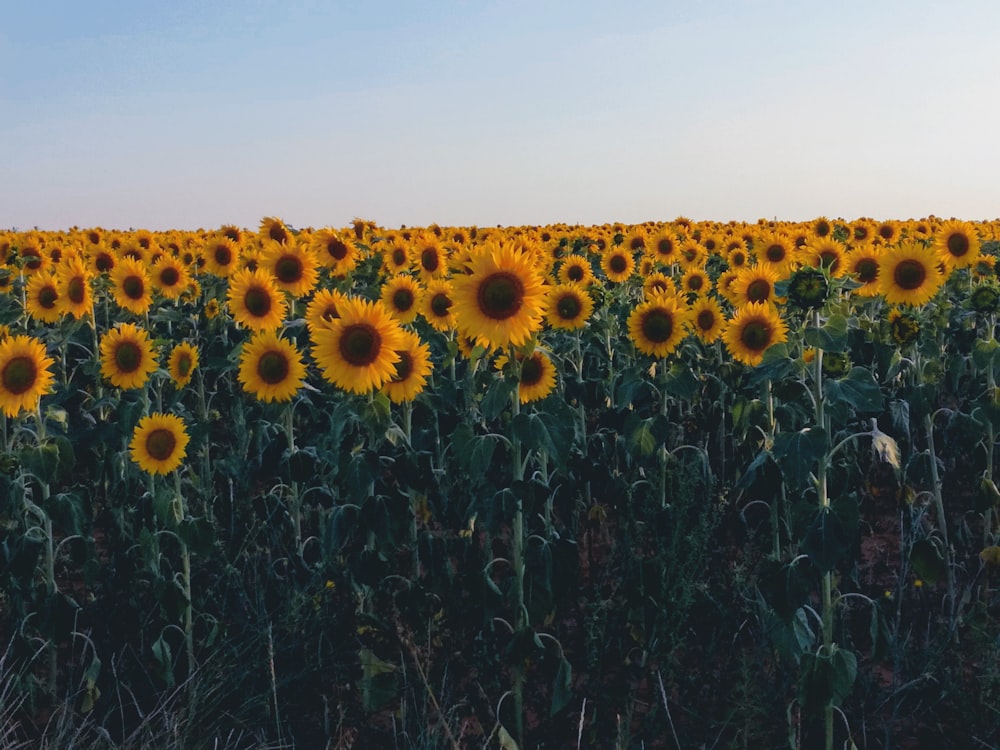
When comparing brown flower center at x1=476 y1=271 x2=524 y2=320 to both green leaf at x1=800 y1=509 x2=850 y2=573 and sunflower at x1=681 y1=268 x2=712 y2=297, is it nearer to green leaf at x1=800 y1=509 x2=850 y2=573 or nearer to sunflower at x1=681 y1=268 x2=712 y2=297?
green leaf at x1=800 y1=509 x2=850 y2=573

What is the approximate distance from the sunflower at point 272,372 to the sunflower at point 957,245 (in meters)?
5.87

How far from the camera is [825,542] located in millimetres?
3387

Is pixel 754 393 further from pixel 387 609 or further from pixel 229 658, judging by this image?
pixel 229 658

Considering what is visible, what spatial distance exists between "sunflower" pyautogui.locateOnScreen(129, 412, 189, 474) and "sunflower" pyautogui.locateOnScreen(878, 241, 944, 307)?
4.19m

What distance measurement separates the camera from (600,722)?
160 inches

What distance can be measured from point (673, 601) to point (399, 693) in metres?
1.34

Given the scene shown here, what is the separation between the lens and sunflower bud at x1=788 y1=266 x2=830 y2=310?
11.5ft

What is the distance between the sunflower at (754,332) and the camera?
496cm

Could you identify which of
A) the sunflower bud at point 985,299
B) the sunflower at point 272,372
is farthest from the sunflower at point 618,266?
the sunflower at point 272,372

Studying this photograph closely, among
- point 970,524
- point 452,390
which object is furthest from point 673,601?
point 970,524

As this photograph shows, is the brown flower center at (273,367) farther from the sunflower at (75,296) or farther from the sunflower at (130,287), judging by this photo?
the sunflower at (130,287)

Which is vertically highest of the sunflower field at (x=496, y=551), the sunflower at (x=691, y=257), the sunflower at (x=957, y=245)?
the sunflower at (x=957, y=245)

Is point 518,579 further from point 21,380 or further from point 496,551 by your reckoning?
point 21,380

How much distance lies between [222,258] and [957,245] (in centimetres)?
646
